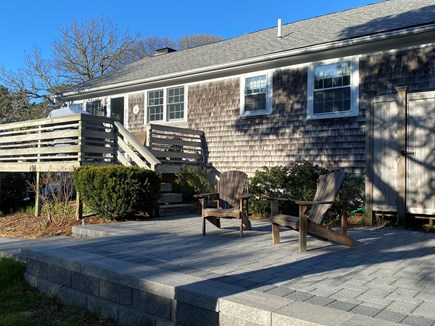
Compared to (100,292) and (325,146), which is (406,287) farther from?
(325,146)

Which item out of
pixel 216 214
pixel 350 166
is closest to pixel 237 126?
pixel 350 166

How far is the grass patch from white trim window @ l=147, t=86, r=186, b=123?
28.7ft

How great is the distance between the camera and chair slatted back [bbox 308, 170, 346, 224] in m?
5.20

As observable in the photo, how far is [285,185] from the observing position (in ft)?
28.5

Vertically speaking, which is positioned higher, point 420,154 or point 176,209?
point 420,154

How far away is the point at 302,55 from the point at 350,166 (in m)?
2.85

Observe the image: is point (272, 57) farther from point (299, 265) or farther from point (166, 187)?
point (299, 265)

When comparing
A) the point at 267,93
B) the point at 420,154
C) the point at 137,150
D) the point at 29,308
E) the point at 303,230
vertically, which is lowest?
the point at 29,308

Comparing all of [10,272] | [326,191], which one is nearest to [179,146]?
[326,191]

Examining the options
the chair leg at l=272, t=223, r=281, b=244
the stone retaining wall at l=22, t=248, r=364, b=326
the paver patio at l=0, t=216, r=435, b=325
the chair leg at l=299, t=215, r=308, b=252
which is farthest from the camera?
the chair leg at l=272, t=223, r=281, b=244

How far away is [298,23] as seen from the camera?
13.6 metres

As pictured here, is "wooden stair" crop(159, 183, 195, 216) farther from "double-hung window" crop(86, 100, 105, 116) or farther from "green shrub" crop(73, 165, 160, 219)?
"double-hung window" crop(86, 100, 105, 116)

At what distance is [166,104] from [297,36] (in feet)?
14.7

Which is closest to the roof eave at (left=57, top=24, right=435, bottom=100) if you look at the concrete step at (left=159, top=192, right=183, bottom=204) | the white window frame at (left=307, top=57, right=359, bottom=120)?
the white window frame at (left=307, top=57, right=359, bottom=120)
